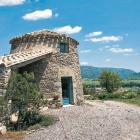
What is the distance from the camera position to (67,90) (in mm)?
25375

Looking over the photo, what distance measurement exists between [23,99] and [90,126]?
383 cm

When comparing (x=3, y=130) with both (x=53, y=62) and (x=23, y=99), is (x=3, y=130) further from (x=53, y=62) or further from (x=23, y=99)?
(x=53, y=62)

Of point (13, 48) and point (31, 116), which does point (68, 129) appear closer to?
point (31, 116)

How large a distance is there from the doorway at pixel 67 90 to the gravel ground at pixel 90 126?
8.30 ft

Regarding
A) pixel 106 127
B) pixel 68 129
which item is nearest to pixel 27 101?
pixel 68 129

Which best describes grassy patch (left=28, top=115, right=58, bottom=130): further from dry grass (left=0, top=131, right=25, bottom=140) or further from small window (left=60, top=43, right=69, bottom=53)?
small window (left=60, top=43, right=69, bottom=53)

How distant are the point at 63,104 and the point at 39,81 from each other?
2603 mm

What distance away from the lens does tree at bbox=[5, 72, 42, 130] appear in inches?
692

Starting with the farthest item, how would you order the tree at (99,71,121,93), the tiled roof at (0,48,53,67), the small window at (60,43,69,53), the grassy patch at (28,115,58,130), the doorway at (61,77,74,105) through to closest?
the tree at (99,71,121,93) → the doorway at (61,77,74,105) → the small window at (60,43,69,53) → the tiled roof at (0,48,53,67) → the grassy patch at (28,115,58,130)

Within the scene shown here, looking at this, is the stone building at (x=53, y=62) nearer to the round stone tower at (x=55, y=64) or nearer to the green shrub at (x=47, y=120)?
the round stone tower at (x=55, y=64)

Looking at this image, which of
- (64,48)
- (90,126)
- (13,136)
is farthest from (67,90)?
(13,136)

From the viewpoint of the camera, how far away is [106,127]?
17188 mm

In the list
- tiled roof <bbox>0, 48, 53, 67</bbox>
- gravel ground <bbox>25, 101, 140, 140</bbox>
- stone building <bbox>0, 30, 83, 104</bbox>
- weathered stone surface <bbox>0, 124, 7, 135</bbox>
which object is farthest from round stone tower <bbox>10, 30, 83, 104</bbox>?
weathered stone surface <bbox>0, 124, 7, 135</bbox>

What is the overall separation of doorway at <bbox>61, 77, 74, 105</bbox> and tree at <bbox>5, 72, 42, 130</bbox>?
21.1ft
